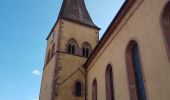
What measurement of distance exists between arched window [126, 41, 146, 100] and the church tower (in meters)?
6.10

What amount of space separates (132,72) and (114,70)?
135 cm

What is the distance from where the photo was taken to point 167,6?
289 inches

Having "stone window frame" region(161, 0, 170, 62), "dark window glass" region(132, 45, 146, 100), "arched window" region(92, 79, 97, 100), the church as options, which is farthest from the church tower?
"stone window frame" region(161, 0, 170, 62)

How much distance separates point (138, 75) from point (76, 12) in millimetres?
13048

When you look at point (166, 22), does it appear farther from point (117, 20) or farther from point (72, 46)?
point (72, 46)

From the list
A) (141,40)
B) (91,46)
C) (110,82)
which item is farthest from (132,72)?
(91,46)

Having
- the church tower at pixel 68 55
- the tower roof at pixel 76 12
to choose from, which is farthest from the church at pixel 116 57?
the tower roof at pixel 76 12

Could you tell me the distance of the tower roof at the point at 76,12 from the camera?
19411 millimetres

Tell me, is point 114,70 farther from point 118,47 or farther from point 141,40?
point 141,40

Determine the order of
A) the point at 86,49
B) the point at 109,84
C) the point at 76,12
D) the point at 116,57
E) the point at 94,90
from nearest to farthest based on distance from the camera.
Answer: the point at 116,57, the point at 109,84, the point at 94,90, the point at 86,49, the point at 76,12

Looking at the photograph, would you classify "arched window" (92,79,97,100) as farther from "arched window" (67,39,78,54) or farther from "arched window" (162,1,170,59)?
"arched window" (162,1,170,59)

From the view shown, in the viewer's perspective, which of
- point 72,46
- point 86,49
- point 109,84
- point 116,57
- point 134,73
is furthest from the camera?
point 86,49

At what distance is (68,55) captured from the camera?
16.6 metres

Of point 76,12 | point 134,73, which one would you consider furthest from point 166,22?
point 76,12
